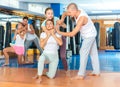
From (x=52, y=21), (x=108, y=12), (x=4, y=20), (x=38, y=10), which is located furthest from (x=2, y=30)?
(x=108, y=12)

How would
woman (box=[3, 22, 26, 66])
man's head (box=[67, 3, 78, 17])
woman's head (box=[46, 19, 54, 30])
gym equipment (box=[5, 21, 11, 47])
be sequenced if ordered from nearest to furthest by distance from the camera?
1. man's head (box=[67, 3, 78, 17])
2. woman's head (box=[46, 19, 54, 30])
3. woman (box=[3, 22, 26, 66])
4. gym equipment (box=[5, 21, 11, 47])

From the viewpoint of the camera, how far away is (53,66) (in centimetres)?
459

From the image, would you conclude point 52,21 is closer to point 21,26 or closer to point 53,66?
point 53,66

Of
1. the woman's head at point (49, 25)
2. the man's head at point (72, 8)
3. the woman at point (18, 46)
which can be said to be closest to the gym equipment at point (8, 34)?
the woman at point (18, 46)

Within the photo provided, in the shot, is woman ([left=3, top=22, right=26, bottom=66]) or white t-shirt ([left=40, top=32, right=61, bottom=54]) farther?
woman ([left=3, top=22, right=26, bottom=66])

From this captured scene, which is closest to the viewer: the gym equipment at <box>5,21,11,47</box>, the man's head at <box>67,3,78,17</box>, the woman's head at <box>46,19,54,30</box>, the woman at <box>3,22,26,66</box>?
the man's head at <box>67,3,78,17</box>

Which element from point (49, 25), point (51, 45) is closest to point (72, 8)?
point (49, 25)

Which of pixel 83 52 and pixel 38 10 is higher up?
pixel 38 10

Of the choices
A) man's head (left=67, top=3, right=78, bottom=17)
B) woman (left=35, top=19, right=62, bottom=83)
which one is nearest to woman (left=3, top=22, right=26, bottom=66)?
woman (left=35, top=19, right=62, bottom=83)

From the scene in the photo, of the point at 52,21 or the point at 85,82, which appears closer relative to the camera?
the point at 85,82

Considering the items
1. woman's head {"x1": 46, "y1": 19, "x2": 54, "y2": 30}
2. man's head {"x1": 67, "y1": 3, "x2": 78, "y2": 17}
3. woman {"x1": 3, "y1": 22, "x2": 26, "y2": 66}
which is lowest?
woman {"x1": 3, "y1": 22, "x2": 26, "y2": 66}

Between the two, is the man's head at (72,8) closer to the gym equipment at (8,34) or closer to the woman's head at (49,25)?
the woman's head at (49,25)

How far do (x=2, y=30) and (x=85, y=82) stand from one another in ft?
20.5

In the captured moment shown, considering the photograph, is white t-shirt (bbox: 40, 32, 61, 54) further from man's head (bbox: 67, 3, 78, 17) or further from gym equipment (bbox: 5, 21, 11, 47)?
gym equipment (bbox: 5, 21, 11, 47)
